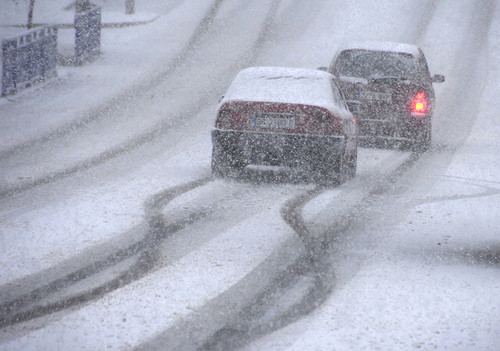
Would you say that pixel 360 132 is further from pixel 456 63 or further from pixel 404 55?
pixel 456 63

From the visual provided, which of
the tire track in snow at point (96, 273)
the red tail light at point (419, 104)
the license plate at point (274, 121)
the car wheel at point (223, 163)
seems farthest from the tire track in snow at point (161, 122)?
the red tail light at point (419, 104)

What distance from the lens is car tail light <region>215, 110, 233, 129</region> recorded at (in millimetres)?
9133

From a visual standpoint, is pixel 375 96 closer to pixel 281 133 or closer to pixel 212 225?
pixel 281 133

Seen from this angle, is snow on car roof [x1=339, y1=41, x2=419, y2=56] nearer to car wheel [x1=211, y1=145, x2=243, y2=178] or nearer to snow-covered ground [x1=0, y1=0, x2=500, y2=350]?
snow-covered ground [x1=0, y1=0, x2=500, y2=350]

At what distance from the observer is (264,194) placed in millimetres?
8539

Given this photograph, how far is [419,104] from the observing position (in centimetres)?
1241

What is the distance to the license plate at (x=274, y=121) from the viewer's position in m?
9.02

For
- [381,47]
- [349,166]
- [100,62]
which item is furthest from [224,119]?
[100,62]

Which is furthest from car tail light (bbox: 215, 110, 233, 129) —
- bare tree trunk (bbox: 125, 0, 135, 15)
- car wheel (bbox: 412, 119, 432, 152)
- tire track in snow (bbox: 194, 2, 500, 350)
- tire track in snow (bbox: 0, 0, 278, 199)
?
bare tree trunk (bbox: 125, 0, 135, 15)

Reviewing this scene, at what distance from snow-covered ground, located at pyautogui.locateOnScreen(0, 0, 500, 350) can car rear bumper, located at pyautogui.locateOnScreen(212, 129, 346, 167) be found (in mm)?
356

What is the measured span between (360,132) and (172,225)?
20.7 ft

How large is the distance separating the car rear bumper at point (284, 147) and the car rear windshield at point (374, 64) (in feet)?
12.5

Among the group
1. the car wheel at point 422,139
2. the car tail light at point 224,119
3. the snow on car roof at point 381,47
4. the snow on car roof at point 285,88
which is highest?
the snow on car roof at point 285,88

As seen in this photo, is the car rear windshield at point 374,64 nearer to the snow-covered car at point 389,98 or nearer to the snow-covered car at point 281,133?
the snow-covered car at point 389,98
